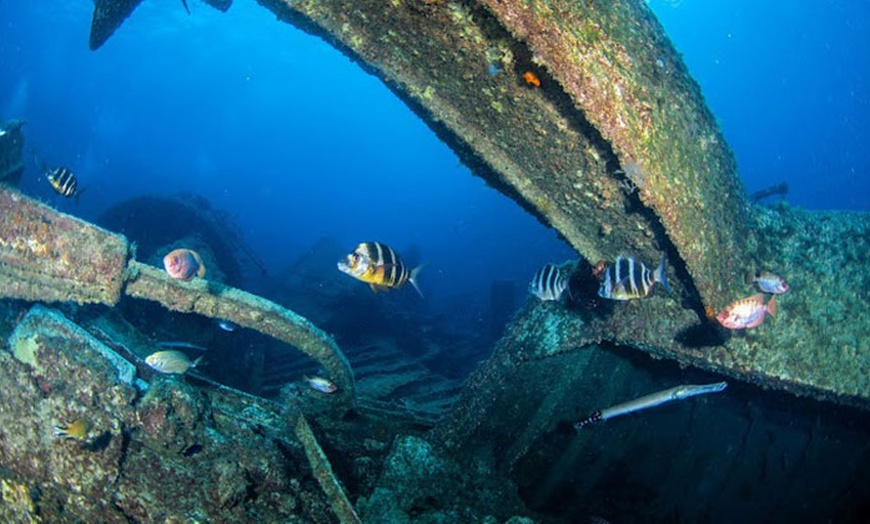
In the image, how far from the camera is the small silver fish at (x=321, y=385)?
4.47 meters

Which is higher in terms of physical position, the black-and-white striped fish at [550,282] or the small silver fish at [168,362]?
the black-and-white striped fish at [550,282]

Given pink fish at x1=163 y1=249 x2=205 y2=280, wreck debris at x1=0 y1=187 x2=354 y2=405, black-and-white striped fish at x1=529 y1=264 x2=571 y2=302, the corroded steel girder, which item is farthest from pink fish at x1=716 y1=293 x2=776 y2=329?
wreck debris at x1=0 y1=187 x2=354 y2=405

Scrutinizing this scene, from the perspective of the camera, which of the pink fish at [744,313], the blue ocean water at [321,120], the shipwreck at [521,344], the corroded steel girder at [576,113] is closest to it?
the corroded steel girder at [576,113]

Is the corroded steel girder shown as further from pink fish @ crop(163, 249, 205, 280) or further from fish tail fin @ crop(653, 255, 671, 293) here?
pink fish @ crop(163, 249, 205, 280)

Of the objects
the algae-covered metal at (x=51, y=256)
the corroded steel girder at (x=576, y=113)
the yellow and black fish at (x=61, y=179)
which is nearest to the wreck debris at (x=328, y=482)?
the algae-covered metal at (x=51, y=256)

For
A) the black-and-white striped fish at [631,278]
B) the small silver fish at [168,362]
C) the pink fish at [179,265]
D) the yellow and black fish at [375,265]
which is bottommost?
the small silver fish at [168,362]

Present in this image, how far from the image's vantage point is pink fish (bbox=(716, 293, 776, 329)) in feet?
11.3

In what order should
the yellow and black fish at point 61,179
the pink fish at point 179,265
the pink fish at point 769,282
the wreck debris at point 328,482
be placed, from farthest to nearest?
1. the yellow and black fish at point 61,179
2. the pink fish at point 179,265
3. the pink fish at point 769,282
4. the wreck debris at point 328,482

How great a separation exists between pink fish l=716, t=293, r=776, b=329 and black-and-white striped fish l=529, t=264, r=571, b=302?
1187 mm

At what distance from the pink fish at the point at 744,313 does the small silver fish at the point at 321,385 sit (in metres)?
3.42

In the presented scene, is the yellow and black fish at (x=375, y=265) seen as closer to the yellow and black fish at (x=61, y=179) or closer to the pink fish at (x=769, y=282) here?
the pink fish at (x=769, y=282)

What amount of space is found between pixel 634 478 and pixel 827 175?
16301 centimetres

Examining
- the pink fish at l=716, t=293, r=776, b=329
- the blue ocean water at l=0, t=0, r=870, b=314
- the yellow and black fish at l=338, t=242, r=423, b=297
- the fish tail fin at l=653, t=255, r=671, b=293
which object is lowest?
the yellow and black fish at l=338, t=242, r=423, b=297

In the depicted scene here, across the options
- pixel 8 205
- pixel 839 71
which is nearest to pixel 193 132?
pixel 8 205
